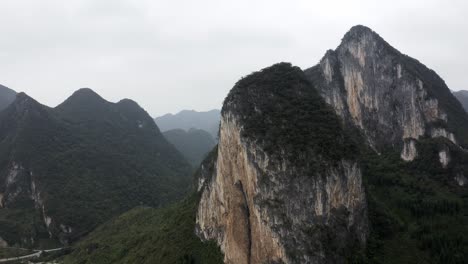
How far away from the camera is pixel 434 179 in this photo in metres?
72.4

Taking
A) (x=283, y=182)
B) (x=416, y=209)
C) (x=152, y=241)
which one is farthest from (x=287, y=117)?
(x=152, y=241)

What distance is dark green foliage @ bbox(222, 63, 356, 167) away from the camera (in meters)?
45.8

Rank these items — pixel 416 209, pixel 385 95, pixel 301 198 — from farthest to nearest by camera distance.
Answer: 1. pixel 385 95
2. pixel 416 209
3. pixel 301 198

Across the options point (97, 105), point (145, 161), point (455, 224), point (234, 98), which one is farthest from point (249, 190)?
point (97, 105)

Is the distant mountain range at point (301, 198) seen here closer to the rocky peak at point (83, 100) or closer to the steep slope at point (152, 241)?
the steep slope at point (152, 241)

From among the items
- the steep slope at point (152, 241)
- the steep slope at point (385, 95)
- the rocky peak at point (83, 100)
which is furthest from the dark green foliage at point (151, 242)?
the rocky peak at point (83, 100)

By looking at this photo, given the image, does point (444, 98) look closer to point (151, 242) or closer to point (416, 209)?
point (416, 209)

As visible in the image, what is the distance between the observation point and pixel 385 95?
303 feet

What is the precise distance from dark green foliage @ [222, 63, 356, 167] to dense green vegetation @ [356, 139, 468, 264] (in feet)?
39.4

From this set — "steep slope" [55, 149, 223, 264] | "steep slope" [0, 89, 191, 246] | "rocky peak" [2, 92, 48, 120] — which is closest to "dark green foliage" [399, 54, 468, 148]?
"steep slope" [55, 149, 223, 264]

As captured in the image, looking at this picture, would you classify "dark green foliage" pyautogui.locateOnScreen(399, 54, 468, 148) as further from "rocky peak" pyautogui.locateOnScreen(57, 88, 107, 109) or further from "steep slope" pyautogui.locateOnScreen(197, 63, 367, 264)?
"rocky peak" pyautogui.locateOnScreen(57, 88, 107, 109)

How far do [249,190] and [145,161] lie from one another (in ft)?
361

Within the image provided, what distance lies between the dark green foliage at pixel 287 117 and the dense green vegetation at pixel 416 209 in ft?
39.4

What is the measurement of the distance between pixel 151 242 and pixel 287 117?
100ft
